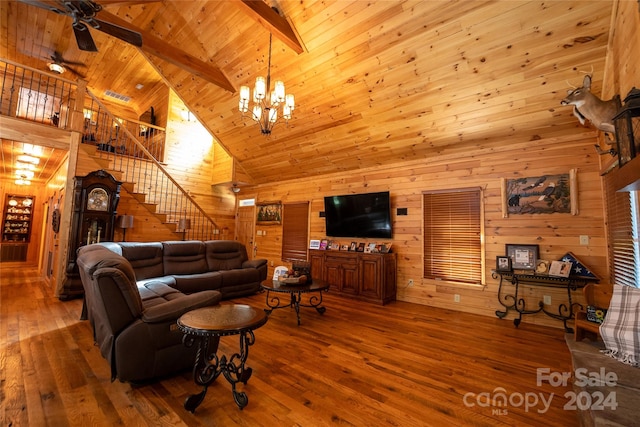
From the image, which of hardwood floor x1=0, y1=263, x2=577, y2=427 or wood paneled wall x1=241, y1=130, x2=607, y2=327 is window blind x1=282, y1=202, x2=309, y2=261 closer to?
wood paneled wall x1=241, y1=130, x2=607, y2=327

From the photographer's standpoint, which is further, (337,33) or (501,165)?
(501,165)

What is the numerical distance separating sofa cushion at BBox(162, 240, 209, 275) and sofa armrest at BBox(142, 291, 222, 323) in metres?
2.81

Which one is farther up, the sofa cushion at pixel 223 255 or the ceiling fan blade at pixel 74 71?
the ceiling fan blade at pixel 74 71

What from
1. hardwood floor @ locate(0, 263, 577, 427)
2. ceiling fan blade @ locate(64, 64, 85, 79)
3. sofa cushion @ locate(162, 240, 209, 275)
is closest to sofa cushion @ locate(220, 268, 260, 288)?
sofa cushion @ locate(162, 240, 209, 275)

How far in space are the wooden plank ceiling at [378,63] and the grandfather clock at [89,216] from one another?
2.54m

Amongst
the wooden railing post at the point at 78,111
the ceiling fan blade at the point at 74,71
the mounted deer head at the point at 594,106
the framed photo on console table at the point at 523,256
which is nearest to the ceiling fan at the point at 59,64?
the ceiling fan blade at the point at 74,71

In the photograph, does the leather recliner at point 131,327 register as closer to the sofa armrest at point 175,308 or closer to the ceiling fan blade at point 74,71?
the sofa armrest at point 175,308

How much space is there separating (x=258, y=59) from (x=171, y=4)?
1.74 metres

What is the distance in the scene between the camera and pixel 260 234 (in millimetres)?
7688

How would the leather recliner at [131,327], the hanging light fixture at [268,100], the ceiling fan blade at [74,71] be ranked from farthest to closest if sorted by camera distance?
the ceiling fan blade at [74,71], the hanging light fixture at [268,100], the leather recliner at [131,327]

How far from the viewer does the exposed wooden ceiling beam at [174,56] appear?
3418mm

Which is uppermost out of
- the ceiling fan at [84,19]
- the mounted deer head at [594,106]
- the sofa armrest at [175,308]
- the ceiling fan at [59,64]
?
the ceiling fan at [59,64]

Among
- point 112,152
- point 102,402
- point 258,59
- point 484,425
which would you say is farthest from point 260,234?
point 484,425

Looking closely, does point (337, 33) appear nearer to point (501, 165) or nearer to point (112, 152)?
point (501, 165)
